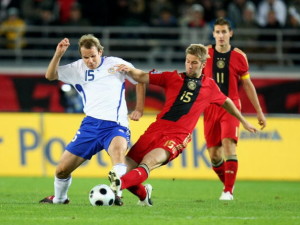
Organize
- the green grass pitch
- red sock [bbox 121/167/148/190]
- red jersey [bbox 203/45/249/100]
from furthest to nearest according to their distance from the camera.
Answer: red jersey [bbox 203/45/249/100], red sock [bbox 121/167/148/190], the green grass pitch

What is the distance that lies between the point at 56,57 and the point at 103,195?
1867 millimetres

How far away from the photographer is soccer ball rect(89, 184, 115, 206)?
31.3 feet

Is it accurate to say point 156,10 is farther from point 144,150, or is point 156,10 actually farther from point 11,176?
point 144,150

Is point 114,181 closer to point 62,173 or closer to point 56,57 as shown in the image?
point 62,173

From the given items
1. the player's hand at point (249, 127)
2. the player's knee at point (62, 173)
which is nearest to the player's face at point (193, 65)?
the player's hand at point (249, 127)

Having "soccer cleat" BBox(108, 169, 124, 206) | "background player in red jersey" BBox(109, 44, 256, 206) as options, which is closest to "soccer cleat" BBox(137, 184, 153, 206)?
"background player in red jersey" BBox(109, 44, 256, 206)

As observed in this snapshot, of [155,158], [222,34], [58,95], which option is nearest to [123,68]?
[155,158]

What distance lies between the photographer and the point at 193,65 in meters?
10.5

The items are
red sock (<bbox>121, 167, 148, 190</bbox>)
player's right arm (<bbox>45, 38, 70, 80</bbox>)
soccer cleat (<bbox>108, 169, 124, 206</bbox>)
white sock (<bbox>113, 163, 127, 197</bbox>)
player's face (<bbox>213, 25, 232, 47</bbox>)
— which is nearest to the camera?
soccer cleat (<bbox>108, 169, 124, 206</bbox>)

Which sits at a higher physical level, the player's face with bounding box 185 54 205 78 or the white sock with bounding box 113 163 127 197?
the player's face with bounding box 185 54 205 78

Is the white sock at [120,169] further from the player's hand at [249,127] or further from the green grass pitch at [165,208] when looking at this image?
the player's hand at [249,127]

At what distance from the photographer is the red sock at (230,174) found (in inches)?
481

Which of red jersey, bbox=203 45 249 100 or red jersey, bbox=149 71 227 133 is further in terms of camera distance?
red jersey, bbox=203 45 249 100

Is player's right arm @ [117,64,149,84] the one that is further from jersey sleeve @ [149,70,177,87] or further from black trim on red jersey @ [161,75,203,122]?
black trim on red jersey @ [161,75,203,122]
